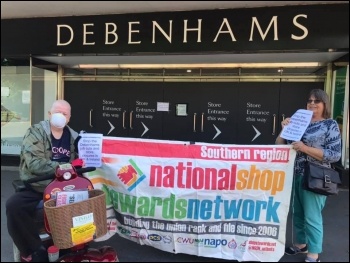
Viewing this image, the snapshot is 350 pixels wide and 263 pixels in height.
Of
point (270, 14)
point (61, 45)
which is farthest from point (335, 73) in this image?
point (61, 45)

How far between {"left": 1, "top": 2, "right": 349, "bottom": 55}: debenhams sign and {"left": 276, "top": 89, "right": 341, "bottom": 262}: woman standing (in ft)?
10.5

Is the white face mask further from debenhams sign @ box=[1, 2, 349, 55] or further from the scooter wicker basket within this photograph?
debenhams sign @ box=[1, 2, 349, 55]

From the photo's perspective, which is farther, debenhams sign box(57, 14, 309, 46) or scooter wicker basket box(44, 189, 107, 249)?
debenhams sign box(57, 14, 309, 46)

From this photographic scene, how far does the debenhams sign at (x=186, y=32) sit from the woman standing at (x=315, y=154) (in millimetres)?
3201

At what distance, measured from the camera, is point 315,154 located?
10.3ft

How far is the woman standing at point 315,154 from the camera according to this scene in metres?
3.14

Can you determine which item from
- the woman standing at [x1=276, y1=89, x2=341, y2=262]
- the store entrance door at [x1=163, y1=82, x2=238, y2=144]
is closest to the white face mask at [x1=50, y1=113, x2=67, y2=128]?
the woman standing at [x1=276, y1=89, x2=341, y2=262]

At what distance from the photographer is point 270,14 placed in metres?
6.18

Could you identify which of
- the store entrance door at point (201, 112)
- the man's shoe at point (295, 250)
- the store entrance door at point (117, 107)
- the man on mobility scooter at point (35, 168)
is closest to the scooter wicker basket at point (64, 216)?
the man on mobility scooter at point (35, 168)

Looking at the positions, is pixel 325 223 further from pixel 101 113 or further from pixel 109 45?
pixel 101 113

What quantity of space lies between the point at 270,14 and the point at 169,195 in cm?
439

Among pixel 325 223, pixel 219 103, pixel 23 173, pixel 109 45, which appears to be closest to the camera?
pixel 23 173

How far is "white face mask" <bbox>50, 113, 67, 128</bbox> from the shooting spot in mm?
3000

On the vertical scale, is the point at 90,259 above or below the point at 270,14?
below
